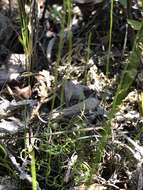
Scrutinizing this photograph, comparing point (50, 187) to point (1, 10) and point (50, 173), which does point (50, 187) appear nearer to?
point (50, 173)

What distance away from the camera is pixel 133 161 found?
133 cm

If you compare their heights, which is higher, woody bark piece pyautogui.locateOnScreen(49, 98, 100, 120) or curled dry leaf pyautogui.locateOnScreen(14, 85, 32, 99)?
curled dry leaf pyautogui.locateOnScreen(14, 85, 32, 99)

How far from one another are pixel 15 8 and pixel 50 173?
2.83 ft

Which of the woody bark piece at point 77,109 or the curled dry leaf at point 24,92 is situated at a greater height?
the curled dry leaf at point 24,92

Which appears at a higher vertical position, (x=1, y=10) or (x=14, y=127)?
(x=1, y=10)

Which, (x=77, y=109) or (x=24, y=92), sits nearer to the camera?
(x=77, y=109)

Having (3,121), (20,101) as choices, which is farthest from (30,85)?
(3,121)

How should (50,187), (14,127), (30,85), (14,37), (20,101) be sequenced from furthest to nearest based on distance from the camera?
(14,37), (30,85), (20,101), (14,127), (50,187)

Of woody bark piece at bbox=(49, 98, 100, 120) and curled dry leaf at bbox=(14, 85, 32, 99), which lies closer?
woody bark piece at bbox=(49, 98, 100, 120)

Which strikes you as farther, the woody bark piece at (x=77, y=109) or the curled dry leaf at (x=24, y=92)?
the curled dry leaf at (x=24, y=92)

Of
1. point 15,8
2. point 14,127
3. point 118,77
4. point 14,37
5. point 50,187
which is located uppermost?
point 15,8

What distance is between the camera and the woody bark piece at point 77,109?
4.74 feet

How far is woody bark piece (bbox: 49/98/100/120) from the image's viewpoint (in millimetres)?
1446

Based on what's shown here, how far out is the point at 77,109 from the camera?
4.85 feet
